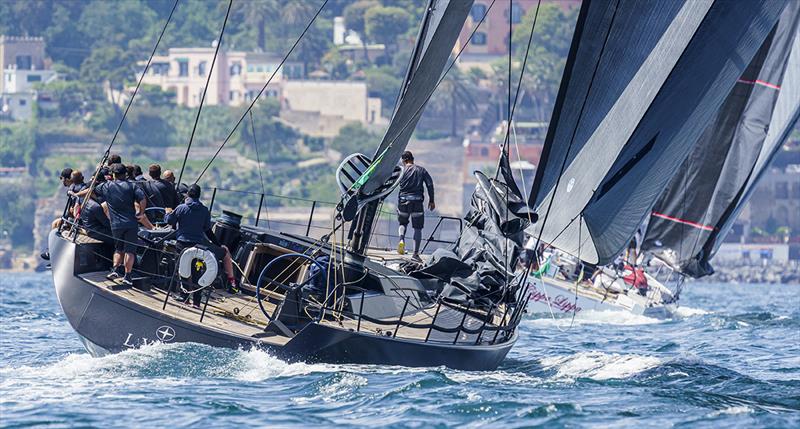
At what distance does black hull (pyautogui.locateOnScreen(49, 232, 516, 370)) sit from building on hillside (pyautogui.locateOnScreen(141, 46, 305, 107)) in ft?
387

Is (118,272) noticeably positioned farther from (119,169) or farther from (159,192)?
(159,192)

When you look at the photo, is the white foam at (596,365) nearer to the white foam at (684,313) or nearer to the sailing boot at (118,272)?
the sailing boot at (118,272)

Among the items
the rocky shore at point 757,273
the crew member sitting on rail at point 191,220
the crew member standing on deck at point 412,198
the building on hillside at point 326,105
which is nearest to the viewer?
the crew member sitting on rail at point 191,220

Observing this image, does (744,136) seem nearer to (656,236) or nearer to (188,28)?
(656,236)

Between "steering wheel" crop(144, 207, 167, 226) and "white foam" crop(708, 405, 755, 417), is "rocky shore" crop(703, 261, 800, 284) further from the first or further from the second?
"white foam" crop(708, 405, 755, 417)

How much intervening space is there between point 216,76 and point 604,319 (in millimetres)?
110792

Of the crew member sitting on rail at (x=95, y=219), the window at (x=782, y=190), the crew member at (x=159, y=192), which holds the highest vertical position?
the crew member at (x=159, y=192)

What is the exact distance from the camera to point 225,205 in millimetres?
102188

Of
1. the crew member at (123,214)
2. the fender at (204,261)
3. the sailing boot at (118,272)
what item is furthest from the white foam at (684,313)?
the fender at (204,261)

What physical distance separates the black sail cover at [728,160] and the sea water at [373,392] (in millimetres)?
10262

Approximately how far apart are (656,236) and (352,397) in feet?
55.3

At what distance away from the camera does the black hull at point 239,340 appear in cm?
1567

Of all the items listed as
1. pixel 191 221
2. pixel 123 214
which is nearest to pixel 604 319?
pixel 123 214

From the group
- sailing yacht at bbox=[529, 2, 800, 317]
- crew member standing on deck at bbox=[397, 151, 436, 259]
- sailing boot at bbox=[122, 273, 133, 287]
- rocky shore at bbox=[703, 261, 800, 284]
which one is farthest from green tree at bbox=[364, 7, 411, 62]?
sailing boot at bbox=[122, 273, 133, 287]
